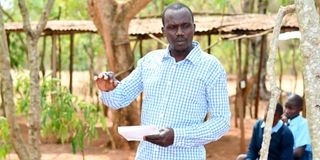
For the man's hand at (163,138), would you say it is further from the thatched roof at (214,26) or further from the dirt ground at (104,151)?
the thatched roof at (214,26)

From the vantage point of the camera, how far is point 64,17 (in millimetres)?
13617

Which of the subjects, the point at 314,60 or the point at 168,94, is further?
the point at 168,94

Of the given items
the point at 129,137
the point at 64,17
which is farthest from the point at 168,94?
the point at 64,17

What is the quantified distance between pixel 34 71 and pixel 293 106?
212 cm

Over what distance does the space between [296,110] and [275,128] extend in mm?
484

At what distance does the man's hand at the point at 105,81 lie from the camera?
2.40m

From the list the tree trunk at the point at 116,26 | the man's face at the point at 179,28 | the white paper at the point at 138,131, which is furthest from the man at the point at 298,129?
the white paper at the point at 138,131

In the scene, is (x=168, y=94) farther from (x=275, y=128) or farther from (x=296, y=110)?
(x=296, y=110)

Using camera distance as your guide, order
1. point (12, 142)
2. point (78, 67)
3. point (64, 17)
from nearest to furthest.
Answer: point (12, 142) < point (64, 17) < point (78, 67)

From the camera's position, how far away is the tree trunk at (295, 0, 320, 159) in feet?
6.16

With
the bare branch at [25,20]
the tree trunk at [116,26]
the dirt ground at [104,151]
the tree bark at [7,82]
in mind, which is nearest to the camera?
the tree bark at [7,82]

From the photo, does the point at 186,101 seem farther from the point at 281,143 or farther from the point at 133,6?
the point at 133,6

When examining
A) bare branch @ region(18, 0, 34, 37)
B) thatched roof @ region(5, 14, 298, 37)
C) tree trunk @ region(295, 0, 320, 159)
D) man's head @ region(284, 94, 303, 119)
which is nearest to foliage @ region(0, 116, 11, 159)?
bare branch @ region(18, 0, 34, 37)

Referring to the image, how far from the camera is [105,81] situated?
242cm
